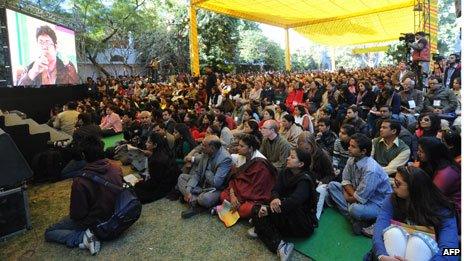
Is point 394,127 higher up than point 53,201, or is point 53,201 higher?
point 394,127

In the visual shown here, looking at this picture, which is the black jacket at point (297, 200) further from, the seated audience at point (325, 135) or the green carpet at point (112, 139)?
the green carpet at point (112, 139)

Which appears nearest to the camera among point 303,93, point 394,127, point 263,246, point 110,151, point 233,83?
point 263,246

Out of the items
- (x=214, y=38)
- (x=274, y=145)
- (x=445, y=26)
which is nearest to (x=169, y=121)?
(x=274, y=145)

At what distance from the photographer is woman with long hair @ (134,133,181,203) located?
4.32m

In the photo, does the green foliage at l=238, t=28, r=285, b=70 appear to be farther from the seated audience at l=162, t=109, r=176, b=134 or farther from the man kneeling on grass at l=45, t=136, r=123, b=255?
the man kneeling on grass at l=45, t=136, r=123, b=255

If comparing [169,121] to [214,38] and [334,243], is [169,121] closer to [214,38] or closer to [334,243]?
[334,243]

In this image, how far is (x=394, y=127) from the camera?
12.6ft

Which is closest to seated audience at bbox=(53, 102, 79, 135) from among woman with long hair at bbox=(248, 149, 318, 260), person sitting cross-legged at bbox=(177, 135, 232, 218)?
person sitting cross-legged at bbox=(177, 135, 232, 218)

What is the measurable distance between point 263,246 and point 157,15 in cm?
1916

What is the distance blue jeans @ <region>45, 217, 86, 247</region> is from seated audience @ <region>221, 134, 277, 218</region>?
149 cm

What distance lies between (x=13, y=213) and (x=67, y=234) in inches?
27.9

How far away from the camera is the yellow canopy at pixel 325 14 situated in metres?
12.9

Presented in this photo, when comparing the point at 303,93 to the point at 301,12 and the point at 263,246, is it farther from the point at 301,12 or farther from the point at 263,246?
the point at 301,12

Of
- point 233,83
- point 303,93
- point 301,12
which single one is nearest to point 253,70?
point 301,12
